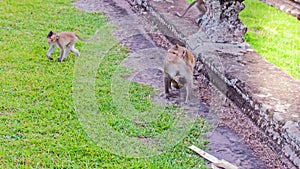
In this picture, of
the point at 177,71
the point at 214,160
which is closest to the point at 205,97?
the point at 177,71

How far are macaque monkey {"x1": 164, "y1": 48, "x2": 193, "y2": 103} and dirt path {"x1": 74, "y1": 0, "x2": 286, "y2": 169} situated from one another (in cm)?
19

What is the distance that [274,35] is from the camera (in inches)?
280

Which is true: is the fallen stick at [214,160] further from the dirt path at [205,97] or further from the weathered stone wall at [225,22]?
the weathered stone wall at [225,22]

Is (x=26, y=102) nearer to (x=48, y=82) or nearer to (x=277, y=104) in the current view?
(x=48, y=82)

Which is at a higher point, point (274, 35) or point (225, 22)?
point (225, 22)

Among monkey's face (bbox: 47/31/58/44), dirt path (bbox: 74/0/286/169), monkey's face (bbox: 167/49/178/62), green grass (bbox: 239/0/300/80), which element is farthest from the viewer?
green grass (bbox: 239/0/300/80)

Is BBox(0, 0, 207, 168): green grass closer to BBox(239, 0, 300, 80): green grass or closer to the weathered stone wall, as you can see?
the weathered stone wall

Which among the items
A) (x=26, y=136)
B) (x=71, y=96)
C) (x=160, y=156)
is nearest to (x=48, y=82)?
(x=71, y=96)

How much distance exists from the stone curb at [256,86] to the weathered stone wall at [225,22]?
9cm

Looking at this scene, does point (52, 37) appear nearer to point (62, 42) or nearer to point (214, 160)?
point (62, 42)

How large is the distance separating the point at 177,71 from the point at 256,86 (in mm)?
776

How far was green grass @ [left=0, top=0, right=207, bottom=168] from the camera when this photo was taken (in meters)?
3.65

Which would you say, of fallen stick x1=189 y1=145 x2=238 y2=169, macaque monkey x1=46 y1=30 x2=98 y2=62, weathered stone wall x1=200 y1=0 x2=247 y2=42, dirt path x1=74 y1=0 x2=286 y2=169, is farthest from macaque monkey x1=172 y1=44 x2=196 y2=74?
macaque monkey x1=46 y1=30 x2=98 y2=62

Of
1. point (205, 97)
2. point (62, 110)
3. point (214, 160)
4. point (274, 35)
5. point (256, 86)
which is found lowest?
point (274, 35)
